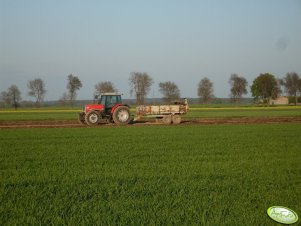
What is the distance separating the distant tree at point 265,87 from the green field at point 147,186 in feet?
339

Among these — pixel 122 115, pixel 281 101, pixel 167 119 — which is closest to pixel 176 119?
pixel 167 119

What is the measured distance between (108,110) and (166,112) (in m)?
4.71

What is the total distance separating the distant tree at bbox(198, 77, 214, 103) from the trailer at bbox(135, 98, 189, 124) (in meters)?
93.7

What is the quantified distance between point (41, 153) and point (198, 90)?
364 feet

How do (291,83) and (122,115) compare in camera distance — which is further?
(291,83)

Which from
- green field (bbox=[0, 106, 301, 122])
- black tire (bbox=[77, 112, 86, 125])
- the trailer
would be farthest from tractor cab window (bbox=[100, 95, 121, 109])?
green field (bbox=[0, 106, 301, 122])

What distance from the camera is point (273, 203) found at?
6.58 meters

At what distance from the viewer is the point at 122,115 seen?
25797mm

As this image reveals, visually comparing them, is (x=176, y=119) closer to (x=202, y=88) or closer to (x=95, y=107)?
(x=95, y=107)

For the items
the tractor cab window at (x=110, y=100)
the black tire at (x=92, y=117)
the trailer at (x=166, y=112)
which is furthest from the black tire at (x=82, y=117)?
the trailer at (x=166, y=112)

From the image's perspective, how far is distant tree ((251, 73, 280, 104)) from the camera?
112m

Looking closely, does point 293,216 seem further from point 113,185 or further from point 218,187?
point 113,185

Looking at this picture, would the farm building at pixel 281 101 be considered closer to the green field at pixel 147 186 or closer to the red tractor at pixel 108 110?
the red tractor at pixel 108 110

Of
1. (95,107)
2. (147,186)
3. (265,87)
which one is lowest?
(147,186)
